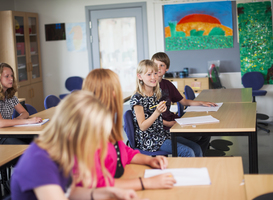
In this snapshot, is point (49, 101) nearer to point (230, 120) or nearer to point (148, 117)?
point (148, 117)

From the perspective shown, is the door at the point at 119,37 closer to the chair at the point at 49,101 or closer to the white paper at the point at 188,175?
the chair at the point at 49,101

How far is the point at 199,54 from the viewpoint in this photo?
5.84m

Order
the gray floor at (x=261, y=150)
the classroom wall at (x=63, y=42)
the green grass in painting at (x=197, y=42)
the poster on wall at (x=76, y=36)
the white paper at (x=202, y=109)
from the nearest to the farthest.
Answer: the white paper at (x=202, y=109), the gray floor at (x=261, y=150), the green grass in painting at (x=197, y=42), the classroom wall at (x=63, y=42), the poster on wall at (x=76, y=36)

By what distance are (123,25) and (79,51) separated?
1002 millimetres

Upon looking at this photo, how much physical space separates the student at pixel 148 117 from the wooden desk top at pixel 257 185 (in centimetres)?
107

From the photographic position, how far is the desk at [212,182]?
1.31 m

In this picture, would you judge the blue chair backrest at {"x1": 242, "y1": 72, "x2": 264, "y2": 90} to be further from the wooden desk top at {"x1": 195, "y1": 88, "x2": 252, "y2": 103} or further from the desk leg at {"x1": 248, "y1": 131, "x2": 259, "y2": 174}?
the desk leg at {"x1": 248, "y1": 131, "x2": 259, "y2": 174}

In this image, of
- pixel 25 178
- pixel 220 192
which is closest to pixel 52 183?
pixel 25 178

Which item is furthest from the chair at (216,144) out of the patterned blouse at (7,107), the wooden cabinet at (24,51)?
the wooden cabinet at (24,51)

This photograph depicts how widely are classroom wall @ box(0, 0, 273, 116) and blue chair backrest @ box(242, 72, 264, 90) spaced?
1.07 ft

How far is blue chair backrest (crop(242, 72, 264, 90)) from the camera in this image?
18.0ft

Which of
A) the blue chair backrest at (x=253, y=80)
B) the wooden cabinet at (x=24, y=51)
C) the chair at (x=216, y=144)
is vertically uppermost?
the wooden cabinet at (x=24, y=51)

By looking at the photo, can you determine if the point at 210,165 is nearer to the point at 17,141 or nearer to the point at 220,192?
the point at 220,192

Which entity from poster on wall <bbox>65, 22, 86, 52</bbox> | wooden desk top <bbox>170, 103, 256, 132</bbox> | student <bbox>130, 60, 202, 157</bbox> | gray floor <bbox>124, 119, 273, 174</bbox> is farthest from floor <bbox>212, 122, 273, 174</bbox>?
Answer: poster on wall <bbox>65, 22, 86, 52</bbox>
